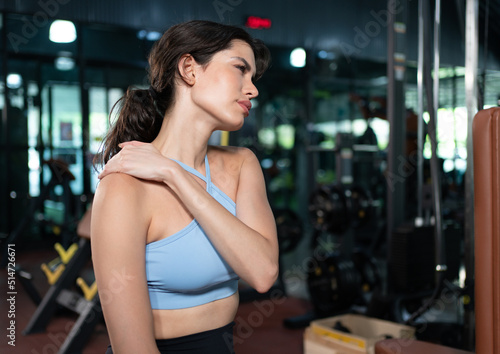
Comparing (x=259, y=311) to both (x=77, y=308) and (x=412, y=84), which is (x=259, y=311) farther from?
(x=412, y=84)

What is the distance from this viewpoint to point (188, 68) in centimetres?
113

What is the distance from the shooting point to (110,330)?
3.21 feet

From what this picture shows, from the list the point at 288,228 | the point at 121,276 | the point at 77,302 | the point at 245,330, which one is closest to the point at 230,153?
the point at 121,276

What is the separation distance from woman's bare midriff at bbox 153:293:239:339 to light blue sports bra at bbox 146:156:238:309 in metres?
0.01

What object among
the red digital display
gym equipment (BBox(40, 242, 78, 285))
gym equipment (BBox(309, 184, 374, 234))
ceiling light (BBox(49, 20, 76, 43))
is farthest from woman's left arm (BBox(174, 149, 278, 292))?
ceiling light (BBox(49, 20, 76, 43))

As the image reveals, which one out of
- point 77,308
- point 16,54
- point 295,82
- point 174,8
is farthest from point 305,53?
point 77,308

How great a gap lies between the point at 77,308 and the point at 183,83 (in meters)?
2.47

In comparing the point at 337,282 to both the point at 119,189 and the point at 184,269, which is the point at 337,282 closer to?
the point at 184,269

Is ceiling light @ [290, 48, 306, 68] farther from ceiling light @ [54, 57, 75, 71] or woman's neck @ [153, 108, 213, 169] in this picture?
woman's neck @ [153, 108, 213, 169]

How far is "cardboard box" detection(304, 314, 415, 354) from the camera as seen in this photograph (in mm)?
2502

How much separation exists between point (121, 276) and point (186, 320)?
20 cm

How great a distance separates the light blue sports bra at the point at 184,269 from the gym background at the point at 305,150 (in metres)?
0.63

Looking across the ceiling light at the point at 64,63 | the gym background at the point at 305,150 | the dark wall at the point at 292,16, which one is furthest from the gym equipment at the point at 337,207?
the ceiling light at the point at 64,63

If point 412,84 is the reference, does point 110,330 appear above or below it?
below
